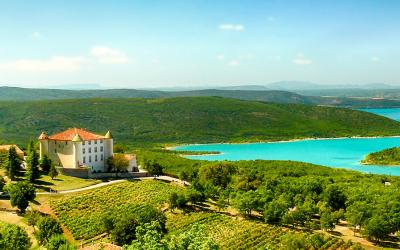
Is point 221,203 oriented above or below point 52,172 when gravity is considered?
below

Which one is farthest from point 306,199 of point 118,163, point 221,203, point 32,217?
point 32,217

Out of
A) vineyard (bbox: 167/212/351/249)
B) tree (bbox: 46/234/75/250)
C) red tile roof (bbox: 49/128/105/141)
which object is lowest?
vineyard (bbox: 167/212/351/249)

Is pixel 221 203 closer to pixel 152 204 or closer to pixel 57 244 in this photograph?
pixel 152 204

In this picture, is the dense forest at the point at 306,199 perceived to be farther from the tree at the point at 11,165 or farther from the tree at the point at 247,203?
the tree at the point at 11,165

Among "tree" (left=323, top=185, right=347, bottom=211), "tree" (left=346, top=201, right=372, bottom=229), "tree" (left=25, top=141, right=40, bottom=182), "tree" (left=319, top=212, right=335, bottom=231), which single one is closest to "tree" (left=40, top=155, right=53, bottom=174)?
"tree" (left=25, top=141, right=40, bottom=182)

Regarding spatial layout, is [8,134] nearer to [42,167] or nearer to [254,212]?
[42,167]

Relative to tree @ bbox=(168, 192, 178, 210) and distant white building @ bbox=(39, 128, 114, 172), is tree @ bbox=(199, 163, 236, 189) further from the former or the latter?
distant white building @ bbox=(39, 128, 114, 172)

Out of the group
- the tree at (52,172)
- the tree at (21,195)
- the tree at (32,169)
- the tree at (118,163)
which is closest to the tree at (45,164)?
the tree at (52,172)

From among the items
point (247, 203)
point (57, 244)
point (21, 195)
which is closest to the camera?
point (57, 244)
